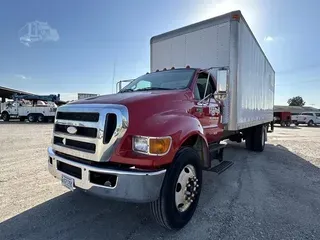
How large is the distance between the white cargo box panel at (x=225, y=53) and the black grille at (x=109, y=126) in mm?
2885

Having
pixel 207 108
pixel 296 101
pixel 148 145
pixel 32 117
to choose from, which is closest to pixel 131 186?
pixel 148 145

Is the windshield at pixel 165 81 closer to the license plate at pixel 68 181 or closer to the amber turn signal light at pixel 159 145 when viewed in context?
the amber turn signal light at pixel 159 145

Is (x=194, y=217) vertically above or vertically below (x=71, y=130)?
below

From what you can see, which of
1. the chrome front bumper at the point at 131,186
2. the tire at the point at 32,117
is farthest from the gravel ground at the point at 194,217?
the tire at the point at 32,117

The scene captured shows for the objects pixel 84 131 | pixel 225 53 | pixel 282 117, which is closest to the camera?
pixel 84 131

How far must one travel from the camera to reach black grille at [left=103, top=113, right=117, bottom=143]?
8.55 ft

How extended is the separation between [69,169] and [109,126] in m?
0.89

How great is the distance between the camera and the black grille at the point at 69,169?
2811 millimetres

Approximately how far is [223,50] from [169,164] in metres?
3.27

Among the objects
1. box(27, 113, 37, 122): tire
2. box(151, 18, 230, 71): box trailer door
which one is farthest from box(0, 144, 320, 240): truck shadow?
box(27, 113, 37, 122): tire

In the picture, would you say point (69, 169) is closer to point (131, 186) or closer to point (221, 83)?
point (131, 186)

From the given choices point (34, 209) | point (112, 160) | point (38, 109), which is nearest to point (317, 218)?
point (112, 160)

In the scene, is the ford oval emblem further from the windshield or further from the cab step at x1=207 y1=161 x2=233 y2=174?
the cab step at x1=207 y1=161 x2=233 y2=174

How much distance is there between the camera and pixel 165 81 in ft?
14.0
